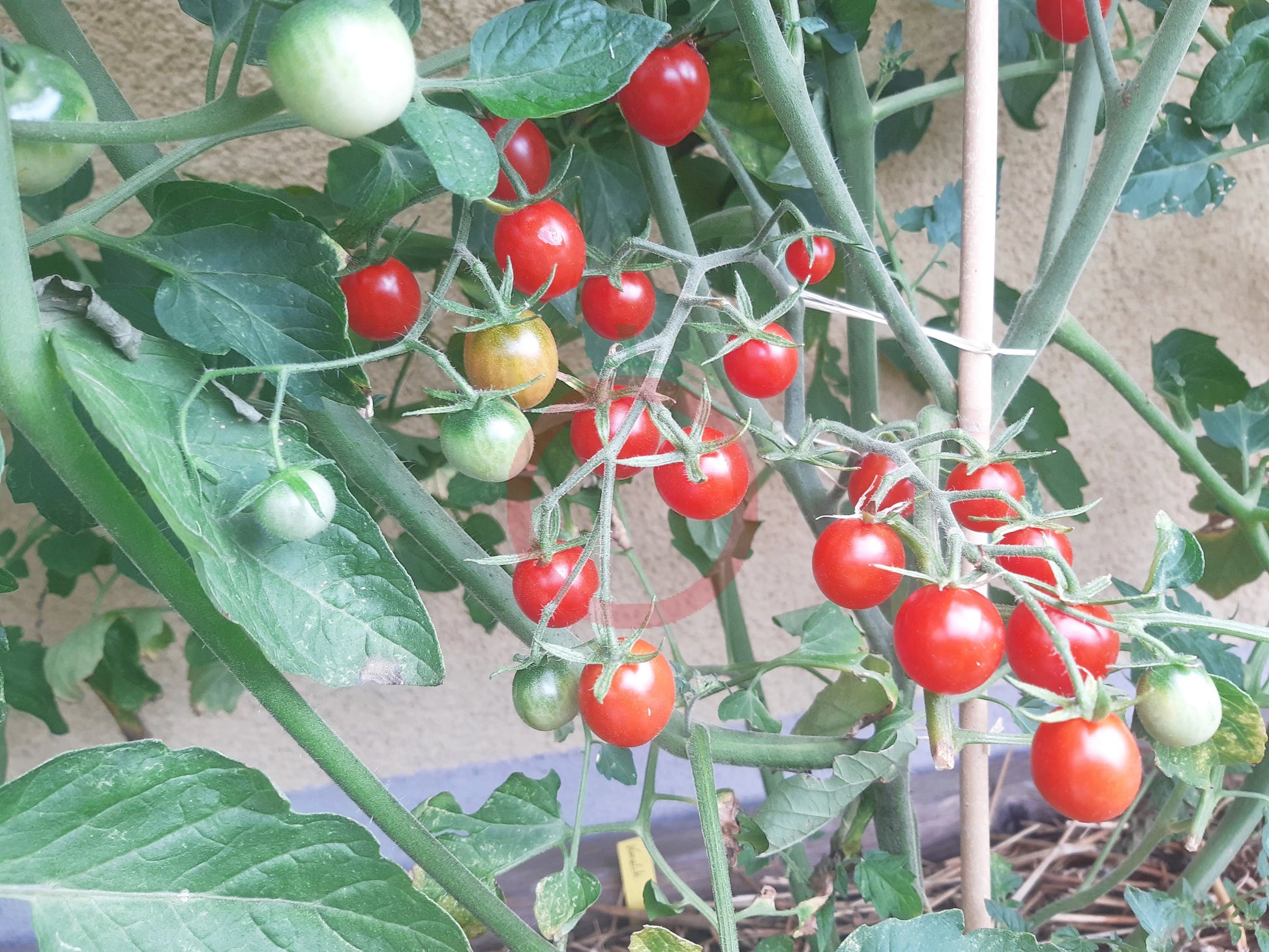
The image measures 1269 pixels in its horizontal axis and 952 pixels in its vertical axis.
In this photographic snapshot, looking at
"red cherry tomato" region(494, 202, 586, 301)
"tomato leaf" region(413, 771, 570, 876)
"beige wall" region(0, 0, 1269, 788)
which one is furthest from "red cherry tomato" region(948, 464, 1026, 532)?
"beige wall" region(0, 0, 1269, 788)

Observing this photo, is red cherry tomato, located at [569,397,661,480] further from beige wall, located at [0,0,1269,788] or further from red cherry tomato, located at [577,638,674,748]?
beige wall, located at [0,0,1269,788]

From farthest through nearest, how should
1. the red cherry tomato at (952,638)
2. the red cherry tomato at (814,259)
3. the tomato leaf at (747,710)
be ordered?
1. the tomato leaf at (747,710)
2. the red cherry tomato at (814,259)
3. the red cherry tomato at (952,638)

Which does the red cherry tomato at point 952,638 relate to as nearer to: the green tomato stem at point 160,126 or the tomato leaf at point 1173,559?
the tomato leaf at point 1173,559

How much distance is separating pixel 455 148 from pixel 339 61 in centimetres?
5

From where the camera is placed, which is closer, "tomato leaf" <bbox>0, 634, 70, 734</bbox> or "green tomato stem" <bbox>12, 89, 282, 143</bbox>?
"green tomato stem" <bbox>12, 89, 282, 143</bbox>

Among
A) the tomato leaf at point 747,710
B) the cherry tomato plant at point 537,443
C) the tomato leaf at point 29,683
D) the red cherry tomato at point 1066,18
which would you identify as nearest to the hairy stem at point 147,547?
the cherry tomato plant at point 537,443

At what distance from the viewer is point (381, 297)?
40 cm

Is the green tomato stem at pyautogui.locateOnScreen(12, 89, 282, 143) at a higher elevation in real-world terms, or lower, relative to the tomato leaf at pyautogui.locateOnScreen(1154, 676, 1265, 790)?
higher

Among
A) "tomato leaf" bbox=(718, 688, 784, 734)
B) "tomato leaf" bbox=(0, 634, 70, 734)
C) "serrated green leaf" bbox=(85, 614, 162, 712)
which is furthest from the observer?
"serrated green leaf" bbox=(85, 614, 162, 712)

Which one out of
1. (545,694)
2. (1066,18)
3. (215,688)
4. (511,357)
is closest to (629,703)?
(545,694)

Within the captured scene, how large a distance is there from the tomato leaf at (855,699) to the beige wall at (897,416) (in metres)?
0.40

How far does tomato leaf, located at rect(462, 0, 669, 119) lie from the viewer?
0.98ft

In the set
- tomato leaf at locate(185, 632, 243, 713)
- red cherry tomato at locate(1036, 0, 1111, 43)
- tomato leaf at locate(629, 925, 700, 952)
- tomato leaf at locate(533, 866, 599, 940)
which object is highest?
red cherry tomato at locate(1036, 0, 1111, 43)

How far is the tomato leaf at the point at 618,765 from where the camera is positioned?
628 mm
